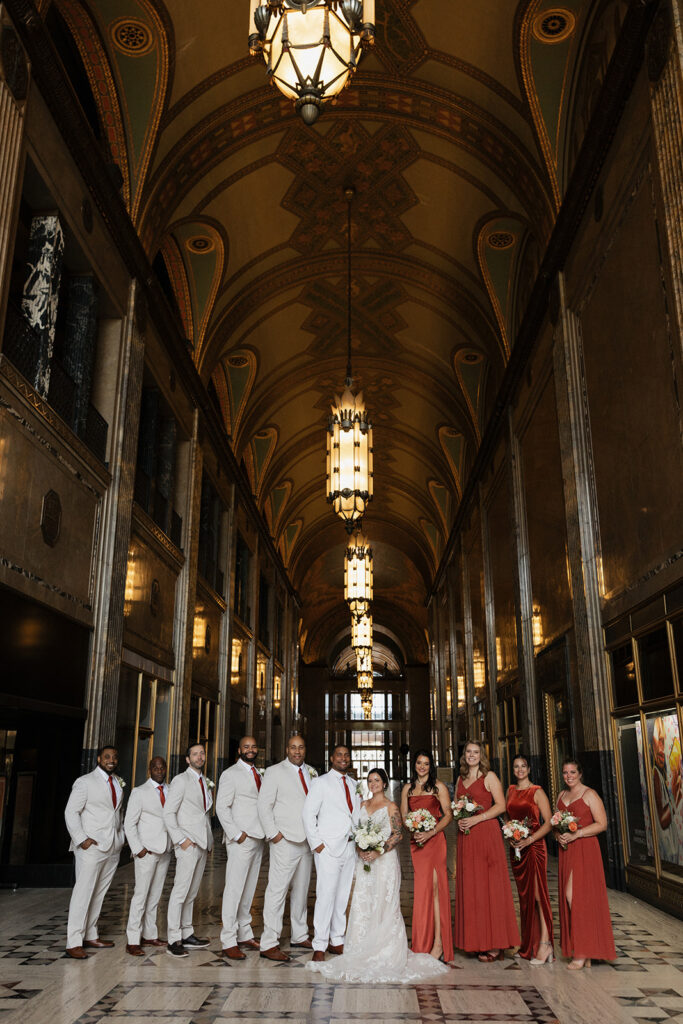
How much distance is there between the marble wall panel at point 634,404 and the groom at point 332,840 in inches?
126

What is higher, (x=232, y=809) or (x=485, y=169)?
(x=485, y=169)

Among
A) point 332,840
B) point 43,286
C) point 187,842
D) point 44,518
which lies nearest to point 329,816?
point 332,840

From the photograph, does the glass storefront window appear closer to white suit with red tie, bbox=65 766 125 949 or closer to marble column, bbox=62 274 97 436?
white suit with red tie, bbox=65 766 125 949

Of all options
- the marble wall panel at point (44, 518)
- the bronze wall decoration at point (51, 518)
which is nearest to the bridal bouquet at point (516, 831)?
the marble wall panel at point (44, 518)

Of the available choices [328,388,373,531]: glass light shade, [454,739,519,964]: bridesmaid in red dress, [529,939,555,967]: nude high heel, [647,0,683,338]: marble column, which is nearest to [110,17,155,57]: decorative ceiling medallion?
[328,388,373,531]: glass light shade

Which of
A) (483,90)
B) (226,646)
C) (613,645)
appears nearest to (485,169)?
(483,90)

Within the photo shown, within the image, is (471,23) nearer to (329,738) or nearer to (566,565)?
(566,565)

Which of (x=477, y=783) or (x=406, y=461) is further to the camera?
(x=406, y=461)

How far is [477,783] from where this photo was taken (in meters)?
5.48

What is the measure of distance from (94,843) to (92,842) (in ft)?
0.05

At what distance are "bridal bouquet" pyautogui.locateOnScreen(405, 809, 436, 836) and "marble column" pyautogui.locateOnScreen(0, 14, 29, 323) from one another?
473cm

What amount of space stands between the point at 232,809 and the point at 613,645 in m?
4.38

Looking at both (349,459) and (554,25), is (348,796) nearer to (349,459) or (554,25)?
(349,459)

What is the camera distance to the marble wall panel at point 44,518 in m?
6.68
